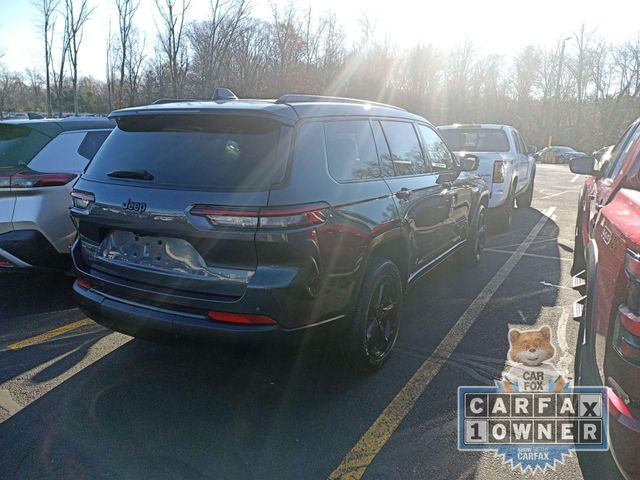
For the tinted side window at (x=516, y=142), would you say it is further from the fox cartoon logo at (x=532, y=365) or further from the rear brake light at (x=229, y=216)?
the rear brake light at (x=229, y=216)

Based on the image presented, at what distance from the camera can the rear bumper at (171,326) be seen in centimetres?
274

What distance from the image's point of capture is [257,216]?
8.69ft

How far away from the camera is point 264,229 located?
265cm

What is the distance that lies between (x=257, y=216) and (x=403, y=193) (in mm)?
1522

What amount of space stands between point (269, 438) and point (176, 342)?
0.75 m

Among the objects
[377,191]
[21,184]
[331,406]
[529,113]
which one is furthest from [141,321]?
[529,113]

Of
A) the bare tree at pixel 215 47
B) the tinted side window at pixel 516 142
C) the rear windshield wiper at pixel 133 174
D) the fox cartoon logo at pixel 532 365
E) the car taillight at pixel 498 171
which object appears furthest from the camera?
the bare tree at pixel 215 47

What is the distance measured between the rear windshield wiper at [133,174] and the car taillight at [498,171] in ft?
22.4

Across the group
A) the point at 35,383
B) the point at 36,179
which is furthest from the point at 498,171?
the point at 35,383

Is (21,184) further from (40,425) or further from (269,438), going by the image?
(269,438)

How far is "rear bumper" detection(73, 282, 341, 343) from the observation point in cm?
274

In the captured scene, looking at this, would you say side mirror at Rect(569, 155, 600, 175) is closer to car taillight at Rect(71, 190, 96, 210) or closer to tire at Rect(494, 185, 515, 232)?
tire at Rect(494, 185, 515, 232)

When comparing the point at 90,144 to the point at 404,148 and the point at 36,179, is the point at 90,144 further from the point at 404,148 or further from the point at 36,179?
the point at 404,148

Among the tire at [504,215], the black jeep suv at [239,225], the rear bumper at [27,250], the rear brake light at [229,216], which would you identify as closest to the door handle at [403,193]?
the black jeep suv at [239,225]
